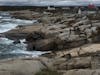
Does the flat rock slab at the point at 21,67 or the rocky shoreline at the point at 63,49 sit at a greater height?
the flat rock slab at the point at 21,67

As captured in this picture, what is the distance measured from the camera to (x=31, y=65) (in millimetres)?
13086

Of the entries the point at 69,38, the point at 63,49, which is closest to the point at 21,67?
the point at 63,49

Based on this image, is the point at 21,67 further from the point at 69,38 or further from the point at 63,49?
the point at 69,38

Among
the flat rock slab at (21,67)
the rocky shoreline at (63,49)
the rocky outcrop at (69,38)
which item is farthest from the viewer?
the rocky outcrop at (69,38)

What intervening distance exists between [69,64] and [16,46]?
17255 millimetres

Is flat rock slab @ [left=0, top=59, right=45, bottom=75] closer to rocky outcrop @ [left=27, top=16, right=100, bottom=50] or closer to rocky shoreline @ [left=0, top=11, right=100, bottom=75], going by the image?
rocky shoreline @ [left=0, top=11, right=100, bottom=75]

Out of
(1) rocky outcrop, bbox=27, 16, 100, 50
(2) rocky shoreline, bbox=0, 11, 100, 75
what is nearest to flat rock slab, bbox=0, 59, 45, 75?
(2) rocky shoreline, bbox=0, 11, 100, 75

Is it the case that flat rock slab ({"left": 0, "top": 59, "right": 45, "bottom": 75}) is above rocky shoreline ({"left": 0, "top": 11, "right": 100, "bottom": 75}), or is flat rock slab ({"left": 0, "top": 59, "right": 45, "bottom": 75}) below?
above

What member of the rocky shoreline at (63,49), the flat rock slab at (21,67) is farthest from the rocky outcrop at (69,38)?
the flat rock slab at (21,67)

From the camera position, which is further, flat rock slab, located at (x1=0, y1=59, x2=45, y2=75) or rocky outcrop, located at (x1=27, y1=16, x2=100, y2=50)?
rocky outcrop, located at (x1=27, y1=16, x2=100, y2=50)

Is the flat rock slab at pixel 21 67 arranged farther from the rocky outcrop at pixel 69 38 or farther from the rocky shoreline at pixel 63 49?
the rocky outcrop at pixel 69 38

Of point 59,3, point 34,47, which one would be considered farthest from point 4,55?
point 59,3

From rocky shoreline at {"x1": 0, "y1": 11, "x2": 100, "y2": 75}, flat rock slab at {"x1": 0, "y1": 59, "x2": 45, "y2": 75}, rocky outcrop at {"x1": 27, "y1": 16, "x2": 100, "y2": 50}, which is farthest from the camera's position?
rocky outcrop at {"x1": 27, "y1": 16, "x2": 100, "y2": 50}

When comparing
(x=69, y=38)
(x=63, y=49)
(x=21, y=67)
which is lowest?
(x=63, y=49)
